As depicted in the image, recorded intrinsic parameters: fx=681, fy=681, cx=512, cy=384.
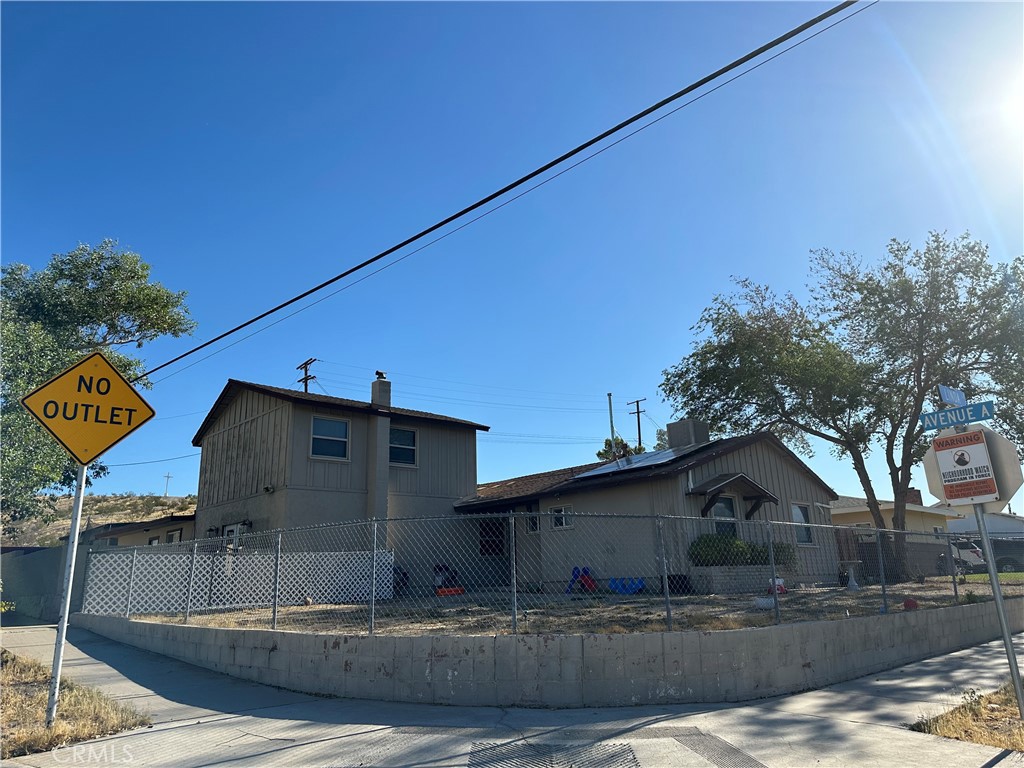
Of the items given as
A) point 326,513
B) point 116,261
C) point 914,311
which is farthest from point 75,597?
point 914,311

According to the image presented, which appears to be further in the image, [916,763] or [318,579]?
[318,579]

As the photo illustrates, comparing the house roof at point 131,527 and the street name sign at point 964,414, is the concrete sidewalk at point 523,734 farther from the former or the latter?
the house roof at point 131,527

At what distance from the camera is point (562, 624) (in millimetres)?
8859

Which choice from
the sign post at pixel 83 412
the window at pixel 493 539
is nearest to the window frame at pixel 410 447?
the window at pixel 493 539

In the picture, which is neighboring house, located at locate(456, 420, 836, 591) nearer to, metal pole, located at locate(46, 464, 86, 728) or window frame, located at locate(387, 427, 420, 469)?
window frame, located at locate(387, 427, 420, 469)

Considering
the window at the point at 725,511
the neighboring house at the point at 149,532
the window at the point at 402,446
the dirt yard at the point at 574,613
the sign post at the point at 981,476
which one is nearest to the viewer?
the sign post at the point at 981,476

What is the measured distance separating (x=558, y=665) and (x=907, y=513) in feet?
116

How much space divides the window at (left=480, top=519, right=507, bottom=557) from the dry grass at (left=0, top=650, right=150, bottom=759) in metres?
11.9

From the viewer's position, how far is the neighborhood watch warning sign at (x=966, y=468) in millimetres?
6434

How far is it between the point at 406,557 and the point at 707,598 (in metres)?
8.96

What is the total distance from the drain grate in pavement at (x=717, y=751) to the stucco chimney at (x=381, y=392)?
1540 cm

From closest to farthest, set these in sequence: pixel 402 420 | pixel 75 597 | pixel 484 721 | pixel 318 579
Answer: pixel 484 721 < pixel 318 579 < pixel 75 597 < pixel 402 420

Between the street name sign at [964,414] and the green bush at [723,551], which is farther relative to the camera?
the green bush at [723,551]

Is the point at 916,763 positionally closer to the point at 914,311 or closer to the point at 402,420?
the point at 402,420
